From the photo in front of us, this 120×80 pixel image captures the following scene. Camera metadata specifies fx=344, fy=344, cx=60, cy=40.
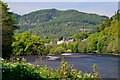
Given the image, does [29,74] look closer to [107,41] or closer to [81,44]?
[107,41]

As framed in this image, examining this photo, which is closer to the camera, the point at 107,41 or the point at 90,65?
the point at 90,65

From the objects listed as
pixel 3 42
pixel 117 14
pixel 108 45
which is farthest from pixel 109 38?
pixel 3 42

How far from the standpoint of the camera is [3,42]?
915 inches

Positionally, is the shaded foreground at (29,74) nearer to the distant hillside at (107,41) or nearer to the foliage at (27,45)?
the foliage at (27,45)

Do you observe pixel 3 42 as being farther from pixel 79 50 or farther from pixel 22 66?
pixel 79 50

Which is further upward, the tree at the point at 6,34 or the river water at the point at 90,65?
the tree at the point at 6,34

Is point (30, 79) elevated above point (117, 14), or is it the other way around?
point (117, 14)

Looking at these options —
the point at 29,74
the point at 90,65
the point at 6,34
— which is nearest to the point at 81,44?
the point at 90,65

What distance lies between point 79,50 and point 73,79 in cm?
9692

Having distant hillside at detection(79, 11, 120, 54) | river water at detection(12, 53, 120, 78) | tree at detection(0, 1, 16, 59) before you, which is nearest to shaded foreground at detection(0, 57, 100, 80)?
river water at detection(12, 53, 120, 78)

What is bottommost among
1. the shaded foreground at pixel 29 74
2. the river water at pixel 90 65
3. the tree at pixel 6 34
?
the river water at pixel 90 65

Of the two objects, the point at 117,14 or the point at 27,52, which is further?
the point at 117,14

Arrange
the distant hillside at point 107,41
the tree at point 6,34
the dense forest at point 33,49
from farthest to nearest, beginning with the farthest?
the distant hillside at point 107,41
the tree at point 6,34
the dense forest at point 33,49

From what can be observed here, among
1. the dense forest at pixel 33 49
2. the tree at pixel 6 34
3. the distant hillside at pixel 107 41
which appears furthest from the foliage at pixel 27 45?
the tree at pixel 6 34
